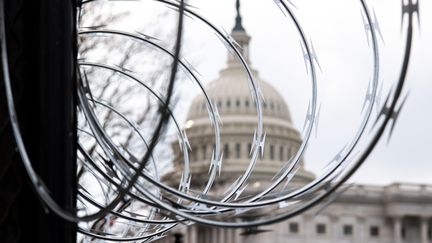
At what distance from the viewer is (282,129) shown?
5394 inches

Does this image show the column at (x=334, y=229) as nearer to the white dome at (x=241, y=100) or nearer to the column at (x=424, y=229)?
the column at (x=424, y=229)

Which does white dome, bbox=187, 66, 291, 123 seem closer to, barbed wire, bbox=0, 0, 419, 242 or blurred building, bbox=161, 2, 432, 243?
blurred building, bbox=161, 2, 432, 243

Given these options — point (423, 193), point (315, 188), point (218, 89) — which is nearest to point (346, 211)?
point (423, 193)

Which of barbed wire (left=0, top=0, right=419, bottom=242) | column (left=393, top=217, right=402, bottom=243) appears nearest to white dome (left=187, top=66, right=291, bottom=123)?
column (left=393, top=217, right=402, bottom=243)

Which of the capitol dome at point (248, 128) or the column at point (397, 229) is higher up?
the capitol dome at point (248, 128)

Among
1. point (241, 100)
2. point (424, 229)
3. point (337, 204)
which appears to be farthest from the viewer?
point (241, 100)

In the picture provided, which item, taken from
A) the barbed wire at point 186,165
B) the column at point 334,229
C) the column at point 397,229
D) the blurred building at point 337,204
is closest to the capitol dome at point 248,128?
the blurred building at point 337,204

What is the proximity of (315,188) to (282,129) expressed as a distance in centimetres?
13045

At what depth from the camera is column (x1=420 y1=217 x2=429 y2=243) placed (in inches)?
5315

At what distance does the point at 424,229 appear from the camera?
136 meters

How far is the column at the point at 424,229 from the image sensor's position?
443ft

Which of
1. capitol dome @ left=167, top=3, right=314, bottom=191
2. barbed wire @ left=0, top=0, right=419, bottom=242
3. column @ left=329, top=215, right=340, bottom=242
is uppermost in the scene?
capitol dome @ left=167, top=3, right=314, bottom=191

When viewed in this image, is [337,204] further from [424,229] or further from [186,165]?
[186,165]

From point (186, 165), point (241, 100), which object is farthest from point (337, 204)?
point (186, 165)
